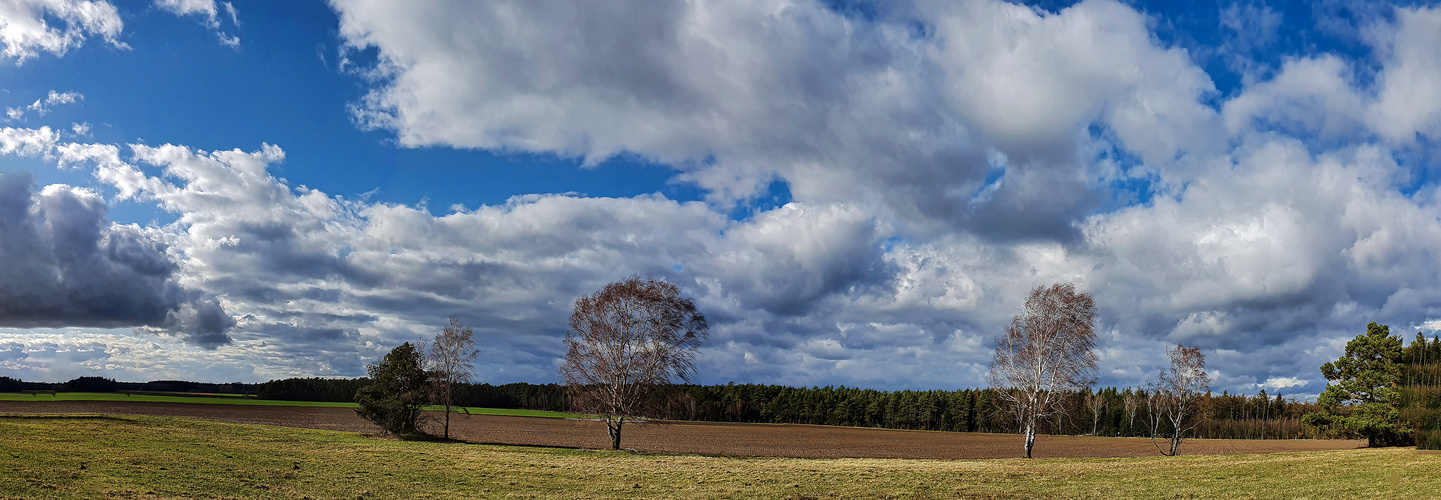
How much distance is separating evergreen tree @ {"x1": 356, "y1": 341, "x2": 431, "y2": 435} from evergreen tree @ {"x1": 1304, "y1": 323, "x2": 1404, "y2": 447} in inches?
2769

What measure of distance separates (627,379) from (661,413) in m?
3.34

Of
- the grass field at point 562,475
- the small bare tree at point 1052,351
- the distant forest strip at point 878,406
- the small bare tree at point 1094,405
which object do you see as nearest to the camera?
the grass field at point 562,475

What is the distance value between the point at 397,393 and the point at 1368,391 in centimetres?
7383

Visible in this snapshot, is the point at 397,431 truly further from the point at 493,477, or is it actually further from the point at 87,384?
the point at 87,384

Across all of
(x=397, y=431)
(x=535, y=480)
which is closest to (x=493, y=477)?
(x=535, y=480)

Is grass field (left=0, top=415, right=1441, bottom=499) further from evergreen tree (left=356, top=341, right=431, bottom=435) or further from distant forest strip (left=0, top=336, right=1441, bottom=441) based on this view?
distant forest strip (left=0, top=336, right=1441, bottom=441)

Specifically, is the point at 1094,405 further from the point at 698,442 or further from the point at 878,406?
the point at 698,442

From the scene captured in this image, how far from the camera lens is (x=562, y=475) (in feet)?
98.3

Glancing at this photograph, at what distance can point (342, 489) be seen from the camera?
23.2 metres

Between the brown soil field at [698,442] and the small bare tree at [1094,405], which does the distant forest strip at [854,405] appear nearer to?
the small bare tree at [1094,405]

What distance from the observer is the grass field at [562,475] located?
22719mm

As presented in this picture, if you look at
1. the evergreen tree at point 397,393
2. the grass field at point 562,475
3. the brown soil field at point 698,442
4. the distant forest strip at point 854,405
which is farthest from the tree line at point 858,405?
the grass field at point 562,475

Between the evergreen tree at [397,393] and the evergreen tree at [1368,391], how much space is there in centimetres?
7032

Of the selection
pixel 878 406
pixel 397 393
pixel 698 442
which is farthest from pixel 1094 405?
pixel 397 393
